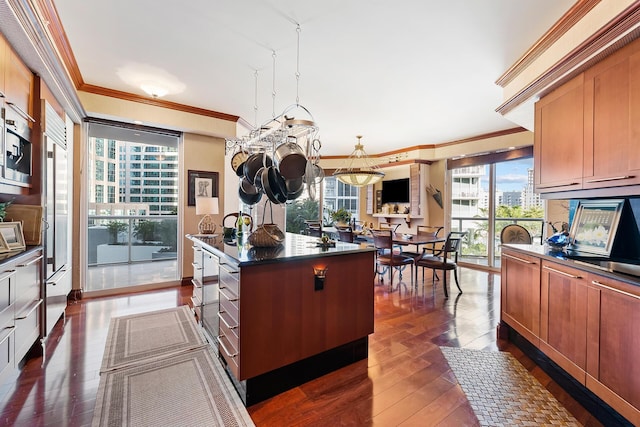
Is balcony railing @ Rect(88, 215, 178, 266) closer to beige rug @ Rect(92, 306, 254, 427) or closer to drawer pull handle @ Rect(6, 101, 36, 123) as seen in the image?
beige rug @ Rect(92, 306, 254, 427)

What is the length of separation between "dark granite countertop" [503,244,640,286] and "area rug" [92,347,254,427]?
89.7 inches

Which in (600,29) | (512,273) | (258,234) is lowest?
(512,273)

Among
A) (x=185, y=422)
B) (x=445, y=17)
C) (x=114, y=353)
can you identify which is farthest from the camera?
(x=114, y=353)

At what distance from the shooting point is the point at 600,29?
6.12 feet

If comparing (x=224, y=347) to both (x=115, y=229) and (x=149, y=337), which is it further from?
(x=115, y=229)

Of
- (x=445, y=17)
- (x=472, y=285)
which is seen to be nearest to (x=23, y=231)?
(x=445, y=17)

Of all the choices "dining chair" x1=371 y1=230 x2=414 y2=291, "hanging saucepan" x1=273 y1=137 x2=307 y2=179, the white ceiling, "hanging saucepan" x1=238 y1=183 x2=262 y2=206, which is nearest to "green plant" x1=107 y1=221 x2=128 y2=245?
the white ceiling

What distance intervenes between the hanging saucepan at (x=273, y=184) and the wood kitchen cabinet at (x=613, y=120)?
91.1 inches

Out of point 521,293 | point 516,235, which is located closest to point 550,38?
A: point 516,235

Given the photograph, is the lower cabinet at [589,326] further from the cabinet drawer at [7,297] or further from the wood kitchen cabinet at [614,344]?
the cabinet drawer at [7,297]

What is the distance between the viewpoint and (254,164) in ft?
8.81

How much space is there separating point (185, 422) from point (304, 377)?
794 mm

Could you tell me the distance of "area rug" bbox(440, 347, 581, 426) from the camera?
174 cm

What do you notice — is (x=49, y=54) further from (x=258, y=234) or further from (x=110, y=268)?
(x=110, y=268)
